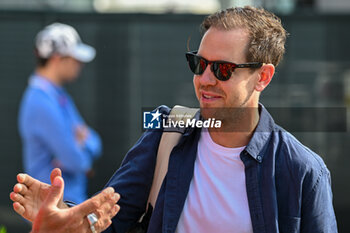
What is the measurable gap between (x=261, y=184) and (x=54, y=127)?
8.33 ft

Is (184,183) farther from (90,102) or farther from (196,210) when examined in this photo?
(90,102)

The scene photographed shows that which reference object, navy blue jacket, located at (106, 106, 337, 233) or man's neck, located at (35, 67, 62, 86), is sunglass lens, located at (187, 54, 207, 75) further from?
man's neck, located at (35, 67, 62, 86)

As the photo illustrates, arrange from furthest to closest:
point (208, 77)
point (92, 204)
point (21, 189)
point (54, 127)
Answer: point (54, 127), point (208, 77), point (21, 189), point (92, 204)

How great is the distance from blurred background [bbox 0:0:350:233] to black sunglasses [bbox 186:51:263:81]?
341 cm

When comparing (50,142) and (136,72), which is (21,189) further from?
(136,72)

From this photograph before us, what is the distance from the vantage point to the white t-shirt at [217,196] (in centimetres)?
226

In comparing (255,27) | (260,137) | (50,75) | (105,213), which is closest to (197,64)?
(255,27)

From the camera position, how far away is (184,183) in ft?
7.64

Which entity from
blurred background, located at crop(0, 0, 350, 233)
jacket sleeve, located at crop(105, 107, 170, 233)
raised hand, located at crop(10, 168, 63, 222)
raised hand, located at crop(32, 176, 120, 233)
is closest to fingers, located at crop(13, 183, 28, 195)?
raised hand, located at crop(10, 168, 63, 222)

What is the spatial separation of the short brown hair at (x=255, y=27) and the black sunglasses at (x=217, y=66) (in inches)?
2.5

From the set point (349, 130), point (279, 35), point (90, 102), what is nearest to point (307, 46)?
point (349, 130)

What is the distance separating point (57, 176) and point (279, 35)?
3.63 ft

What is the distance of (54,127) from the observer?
14.7 ft

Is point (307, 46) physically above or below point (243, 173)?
above
